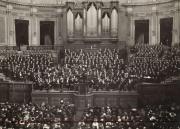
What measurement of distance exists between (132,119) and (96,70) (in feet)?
18.8

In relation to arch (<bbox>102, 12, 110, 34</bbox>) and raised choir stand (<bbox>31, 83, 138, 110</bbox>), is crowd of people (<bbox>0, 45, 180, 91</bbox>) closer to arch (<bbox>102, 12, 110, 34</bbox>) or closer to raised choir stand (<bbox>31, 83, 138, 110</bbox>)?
raised choir stand (<bbox>31, 83, 138, 110</bbox>)

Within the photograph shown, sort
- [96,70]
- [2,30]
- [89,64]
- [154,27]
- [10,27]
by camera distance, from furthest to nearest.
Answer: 1. [154,27]
2. [10,27]
3. [2,30]
4. [89,64]
5. [96,70]

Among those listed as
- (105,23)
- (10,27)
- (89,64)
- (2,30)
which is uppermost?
(105,23)

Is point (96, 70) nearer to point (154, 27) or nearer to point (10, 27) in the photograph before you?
point (154, 27)

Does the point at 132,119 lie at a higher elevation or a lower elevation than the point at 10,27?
lower

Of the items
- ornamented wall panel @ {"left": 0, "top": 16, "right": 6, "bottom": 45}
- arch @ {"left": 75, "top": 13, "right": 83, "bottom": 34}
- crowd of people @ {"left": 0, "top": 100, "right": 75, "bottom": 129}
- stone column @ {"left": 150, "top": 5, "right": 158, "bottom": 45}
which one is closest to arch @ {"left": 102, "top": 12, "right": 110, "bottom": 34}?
arch @ {"left": 75, "top": 13, "right": 83, "bottom": 34}

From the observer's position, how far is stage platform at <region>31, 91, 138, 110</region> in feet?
50.1

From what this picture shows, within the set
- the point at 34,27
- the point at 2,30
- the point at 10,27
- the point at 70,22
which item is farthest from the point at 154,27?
the point at 2,30

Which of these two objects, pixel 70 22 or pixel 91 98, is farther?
pixel 70 22

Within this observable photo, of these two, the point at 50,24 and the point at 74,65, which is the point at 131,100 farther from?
the point at 50,24

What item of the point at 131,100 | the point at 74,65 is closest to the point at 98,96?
the point at 131,100

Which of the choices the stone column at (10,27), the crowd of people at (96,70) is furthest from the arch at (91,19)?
the stone column at (10,27)

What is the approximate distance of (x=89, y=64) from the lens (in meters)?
17.5

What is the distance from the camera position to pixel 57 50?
70.1 ft
